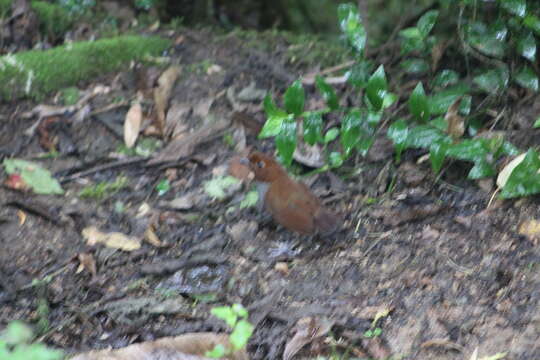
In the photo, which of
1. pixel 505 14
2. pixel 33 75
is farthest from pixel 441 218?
pixel 33 75

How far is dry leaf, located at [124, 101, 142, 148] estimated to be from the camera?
4526 millimetres

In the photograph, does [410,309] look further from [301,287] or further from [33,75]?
[33,75]

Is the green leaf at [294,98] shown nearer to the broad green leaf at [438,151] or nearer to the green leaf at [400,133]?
the green leaf at [400,133]

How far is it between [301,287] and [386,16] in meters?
4.02

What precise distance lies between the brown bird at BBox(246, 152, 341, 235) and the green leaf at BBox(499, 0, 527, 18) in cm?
144

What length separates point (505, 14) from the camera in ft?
12.5

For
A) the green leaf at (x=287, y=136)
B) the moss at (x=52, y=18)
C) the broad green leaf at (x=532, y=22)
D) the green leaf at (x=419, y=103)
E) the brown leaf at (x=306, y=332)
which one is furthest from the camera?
the moss at (x=52, y=18)

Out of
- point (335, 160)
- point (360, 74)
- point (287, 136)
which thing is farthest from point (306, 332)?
point (360, 74)

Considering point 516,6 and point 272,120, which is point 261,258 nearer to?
point 272,120

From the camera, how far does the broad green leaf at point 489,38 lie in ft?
12.4

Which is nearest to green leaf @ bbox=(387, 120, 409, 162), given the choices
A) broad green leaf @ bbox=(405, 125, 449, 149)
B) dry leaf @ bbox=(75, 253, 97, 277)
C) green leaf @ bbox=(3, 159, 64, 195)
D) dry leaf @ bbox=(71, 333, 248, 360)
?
broad green leaf @ bbox=(405, 125, 449, 149)

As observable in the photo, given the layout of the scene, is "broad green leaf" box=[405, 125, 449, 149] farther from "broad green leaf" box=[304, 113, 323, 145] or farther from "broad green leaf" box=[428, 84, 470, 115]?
"broad green leaf" box=[304, 113, 323, 145]

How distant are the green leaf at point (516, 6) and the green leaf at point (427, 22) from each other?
40 cm

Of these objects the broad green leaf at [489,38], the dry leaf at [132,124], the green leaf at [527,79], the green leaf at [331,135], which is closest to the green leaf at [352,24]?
the green leaf at [331,135]
